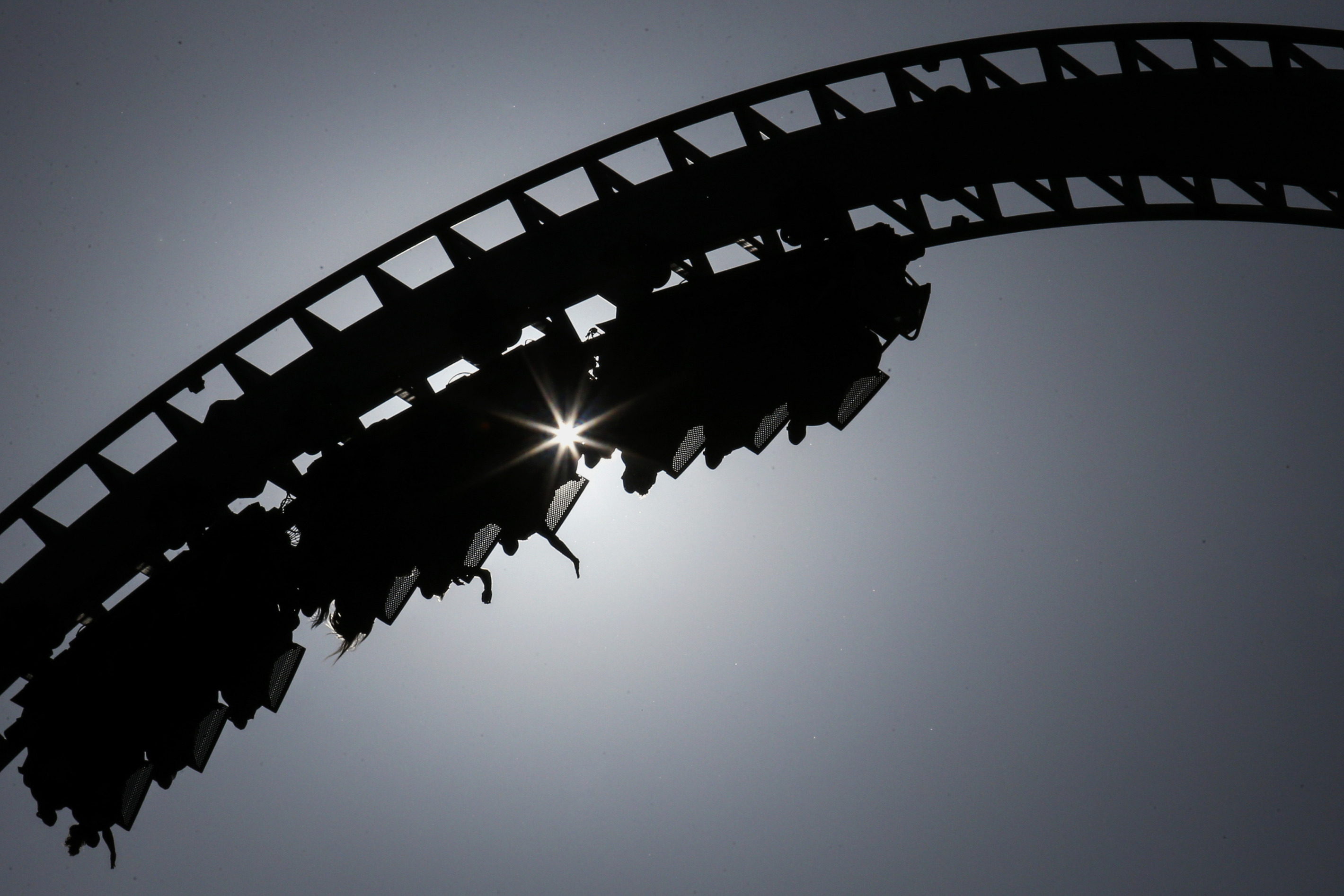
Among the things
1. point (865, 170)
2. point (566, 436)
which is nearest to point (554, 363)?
point (566, 436)

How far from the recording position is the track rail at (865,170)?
6.32 m

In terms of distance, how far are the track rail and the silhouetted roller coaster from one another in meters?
0.02

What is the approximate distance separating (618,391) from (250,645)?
298 centimetres

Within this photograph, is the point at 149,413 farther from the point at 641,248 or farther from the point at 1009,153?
the point at 1009,153

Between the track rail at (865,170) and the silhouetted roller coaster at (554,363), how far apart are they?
18mm

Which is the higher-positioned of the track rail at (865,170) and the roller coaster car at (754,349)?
the track rail at (865,170)

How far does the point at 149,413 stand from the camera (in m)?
6.70

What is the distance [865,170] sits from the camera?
21.2ft

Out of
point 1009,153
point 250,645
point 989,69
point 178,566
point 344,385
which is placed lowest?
point 250,645

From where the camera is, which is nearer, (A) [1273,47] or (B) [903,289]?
(B) [903,289]

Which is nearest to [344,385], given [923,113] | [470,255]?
[470,255]

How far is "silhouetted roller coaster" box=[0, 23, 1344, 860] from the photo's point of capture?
5934mm

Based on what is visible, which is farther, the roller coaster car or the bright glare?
the bright glare

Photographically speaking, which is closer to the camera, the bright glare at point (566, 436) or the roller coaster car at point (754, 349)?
the roller coaster car at point (754, 349)
